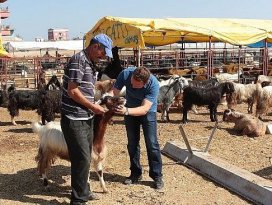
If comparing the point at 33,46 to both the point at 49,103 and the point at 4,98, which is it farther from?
the point at 49,103

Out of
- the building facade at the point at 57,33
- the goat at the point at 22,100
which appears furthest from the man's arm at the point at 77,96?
the building facade at the point at 57,33

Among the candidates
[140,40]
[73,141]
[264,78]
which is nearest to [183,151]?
[73,141]

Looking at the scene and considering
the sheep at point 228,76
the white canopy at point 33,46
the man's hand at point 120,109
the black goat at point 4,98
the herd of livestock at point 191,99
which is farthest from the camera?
the white canopy at point 33,46

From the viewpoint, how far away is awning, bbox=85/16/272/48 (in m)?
13.6

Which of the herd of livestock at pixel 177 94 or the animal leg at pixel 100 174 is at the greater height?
the herd of livestock at pixel 177 94

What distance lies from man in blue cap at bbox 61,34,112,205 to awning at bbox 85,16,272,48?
838 centimetres

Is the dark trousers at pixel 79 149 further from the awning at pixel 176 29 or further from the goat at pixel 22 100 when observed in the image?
the awning at pixel 176 29

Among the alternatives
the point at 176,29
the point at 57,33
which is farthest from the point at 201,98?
the point at 57,33

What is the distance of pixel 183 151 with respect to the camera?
7578 mm

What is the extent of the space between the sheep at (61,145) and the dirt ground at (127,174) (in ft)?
1.07

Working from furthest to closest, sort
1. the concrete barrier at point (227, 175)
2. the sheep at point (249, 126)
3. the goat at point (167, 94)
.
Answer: the goat at point (167, 94)
the sheep at point (249, 126)
the concrete barrier at point (227, 175)

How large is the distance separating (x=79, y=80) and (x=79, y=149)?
0.83m

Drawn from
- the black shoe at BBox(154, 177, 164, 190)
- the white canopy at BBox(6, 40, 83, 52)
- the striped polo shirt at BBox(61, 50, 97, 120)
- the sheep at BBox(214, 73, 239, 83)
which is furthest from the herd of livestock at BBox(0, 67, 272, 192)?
the white canopy at BBox(6, 40, 83, 52)

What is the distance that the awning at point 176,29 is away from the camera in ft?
44.7
